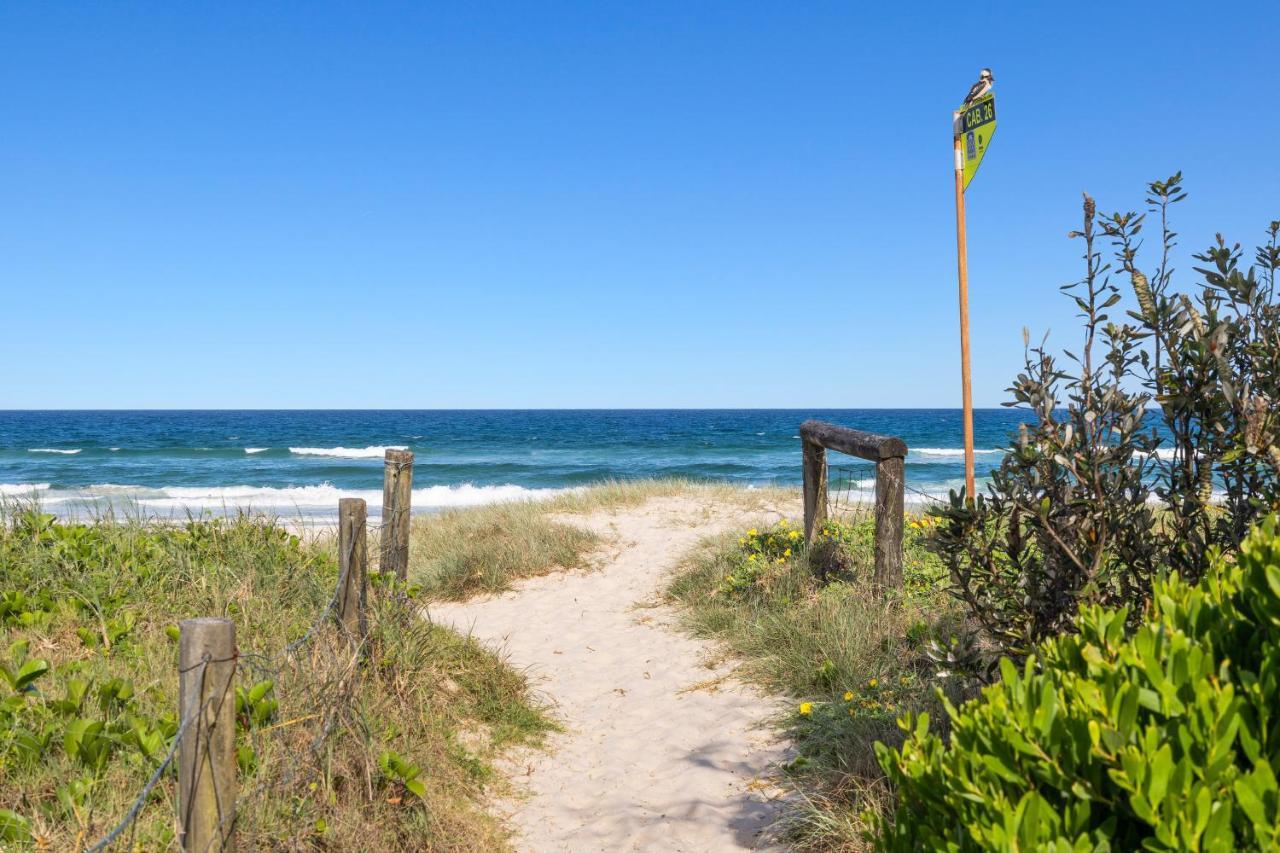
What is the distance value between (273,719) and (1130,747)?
10.1 feet

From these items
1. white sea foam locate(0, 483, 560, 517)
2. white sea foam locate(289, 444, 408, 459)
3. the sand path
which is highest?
white sea foam locate(289, 444, 408, 459)

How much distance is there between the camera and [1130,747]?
4.54ft

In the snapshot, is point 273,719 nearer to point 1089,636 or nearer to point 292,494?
point 1089,636

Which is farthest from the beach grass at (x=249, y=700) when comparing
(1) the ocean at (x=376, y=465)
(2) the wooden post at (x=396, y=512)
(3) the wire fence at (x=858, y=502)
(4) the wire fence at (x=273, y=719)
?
(1) the ocean at (x=376, y=465)

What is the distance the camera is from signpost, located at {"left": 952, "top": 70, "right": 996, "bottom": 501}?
6500mm

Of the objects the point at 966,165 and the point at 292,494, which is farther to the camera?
the point at 292,494

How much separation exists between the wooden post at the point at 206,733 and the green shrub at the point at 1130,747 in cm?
182

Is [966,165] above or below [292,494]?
above

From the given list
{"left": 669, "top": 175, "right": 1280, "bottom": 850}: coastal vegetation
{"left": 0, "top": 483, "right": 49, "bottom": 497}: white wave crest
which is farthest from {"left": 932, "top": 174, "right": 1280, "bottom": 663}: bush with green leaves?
{"left": 0, "top": 483, "right": 49, "bottom": 497}: white wave crest

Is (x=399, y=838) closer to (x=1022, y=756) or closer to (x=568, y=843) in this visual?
(x=568, y=843)

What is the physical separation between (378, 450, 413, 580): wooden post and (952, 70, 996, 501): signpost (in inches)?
167

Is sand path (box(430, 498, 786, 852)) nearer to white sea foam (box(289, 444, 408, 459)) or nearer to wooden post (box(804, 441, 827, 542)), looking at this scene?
wooden post (box(804, 441, 827, 542))

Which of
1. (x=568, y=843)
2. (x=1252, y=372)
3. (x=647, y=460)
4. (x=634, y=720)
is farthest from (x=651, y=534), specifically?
(x=647, y=460)

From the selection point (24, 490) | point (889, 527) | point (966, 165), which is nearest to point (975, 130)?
point (966, 165)
